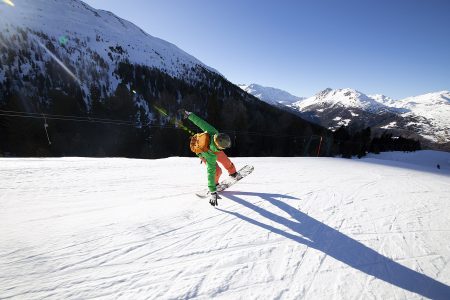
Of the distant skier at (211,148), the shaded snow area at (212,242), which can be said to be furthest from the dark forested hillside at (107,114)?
the shaded snow area at (212,242)

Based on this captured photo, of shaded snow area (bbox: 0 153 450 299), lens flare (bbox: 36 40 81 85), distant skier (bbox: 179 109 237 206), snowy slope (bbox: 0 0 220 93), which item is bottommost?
shaded snow area (bbox: 0 153 450 299)

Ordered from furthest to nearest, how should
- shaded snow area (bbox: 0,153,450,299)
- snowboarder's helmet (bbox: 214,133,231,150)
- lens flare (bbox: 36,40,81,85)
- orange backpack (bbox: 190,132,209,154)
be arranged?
lens flare (bbox: 36,40,81,85), orange backpack (bbox: 190,132,209,154), snowboarder's helmet (bbox: 214,133,231,150), shaded snow area (bbox: 0,153,450,299)

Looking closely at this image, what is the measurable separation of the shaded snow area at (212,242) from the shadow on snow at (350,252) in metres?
0.02

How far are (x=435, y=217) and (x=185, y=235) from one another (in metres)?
4.56

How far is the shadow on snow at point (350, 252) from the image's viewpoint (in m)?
2.55

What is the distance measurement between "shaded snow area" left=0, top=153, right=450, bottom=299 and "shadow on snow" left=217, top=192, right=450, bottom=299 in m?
0.02

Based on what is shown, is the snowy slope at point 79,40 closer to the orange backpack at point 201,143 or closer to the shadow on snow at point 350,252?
the orange backpack at point 201,143

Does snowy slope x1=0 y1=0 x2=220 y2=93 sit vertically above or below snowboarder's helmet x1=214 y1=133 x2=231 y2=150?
above

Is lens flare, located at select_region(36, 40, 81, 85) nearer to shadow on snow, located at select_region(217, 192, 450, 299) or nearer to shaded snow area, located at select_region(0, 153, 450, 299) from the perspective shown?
shaded snow area, located at select_region(0, 153, 450, 299)

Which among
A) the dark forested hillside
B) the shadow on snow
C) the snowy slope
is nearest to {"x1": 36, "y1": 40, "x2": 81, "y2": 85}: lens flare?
the dark forested hillside

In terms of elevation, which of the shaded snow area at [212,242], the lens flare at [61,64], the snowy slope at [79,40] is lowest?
the shaded snow area at [212,242]

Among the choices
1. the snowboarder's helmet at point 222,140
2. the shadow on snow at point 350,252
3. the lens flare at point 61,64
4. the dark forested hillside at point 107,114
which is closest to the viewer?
the shadow on snow at point 350,252

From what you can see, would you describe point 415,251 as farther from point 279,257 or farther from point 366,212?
point 279,257

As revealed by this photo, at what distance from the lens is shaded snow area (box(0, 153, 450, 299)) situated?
7.65ft
